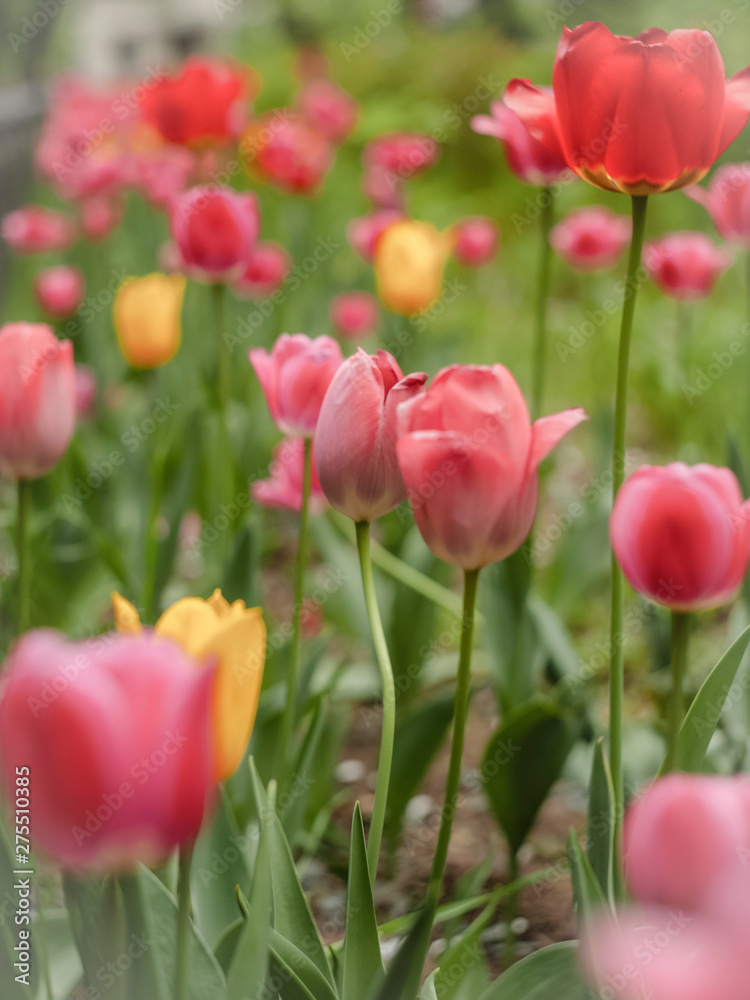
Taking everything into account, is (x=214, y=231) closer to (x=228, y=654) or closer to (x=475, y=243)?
(x=228, y=654)

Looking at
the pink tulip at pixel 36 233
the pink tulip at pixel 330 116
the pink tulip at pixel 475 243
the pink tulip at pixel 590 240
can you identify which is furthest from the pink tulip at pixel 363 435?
the pink tulip at pixel 330 116

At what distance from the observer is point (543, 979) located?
51 cm

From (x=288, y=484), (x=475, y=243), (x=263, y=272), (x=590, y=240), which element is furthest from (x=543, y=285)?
(x=475, y=243)

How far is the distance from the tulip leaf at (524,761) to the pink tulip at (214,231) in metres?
0.56

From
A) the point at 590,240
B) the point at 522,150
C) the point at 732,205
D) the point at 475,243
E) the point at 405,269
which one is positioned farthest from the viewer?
the point at 475,243

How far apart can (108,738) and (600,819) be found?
0.35 metres

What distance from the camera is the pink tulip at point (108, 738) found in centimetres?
29

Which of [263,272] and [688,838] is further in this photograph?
[263,272]

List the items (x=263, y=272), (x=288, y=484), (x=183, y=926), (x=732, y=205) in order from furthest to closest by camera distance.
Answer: (x=263, y=272) → (x=732, y=205) → (x=288, y=484) → (x=183, y=926)

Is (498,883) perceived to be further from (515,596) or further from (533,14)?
(533,14)

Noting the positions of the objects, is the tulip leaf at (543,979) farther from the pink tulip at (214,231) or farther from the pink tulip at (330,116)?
the pink tulip at (330,116)

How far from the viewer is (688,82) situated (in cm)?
49

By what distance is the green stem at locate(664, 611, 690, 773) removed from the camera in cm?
44

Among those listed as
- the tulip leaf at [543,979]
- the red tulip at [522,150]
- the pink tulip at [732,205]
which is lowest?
the tulip leaf at [543,979]
